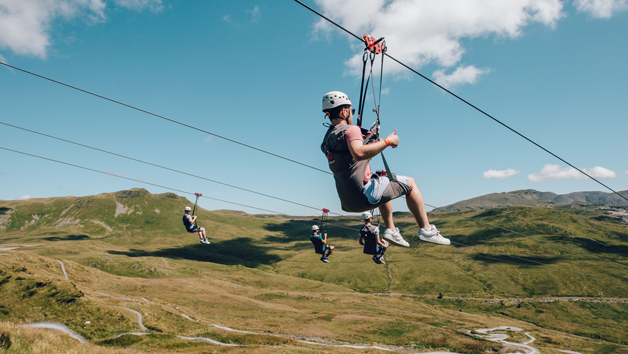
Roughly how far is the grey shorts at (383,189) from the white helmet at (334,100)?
2013mm

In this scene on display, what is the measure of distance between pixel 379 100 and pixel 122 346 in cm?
6089

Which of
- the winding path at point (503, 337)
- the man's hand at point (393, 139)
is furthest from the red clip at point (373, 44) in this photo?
the winding path at point (503, 337)

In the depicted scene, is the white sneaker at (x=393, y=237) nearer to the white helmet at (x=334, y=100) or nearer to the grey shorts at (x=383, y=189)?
the grey shorts at (x=383, y=189)

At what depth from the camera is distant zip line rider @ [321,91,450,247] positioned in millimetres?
7004

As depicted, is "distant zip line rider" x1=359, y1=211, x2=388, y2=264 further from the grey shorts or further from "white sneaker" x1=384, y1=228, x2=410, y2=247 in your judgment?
the grey shorts

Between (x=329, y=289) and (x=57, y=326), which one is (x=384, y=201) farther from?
(x=329, y=289)

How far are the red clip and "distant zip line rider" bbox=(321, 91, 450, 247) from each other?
194 centimetres

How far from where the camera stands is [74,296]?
6197 cm

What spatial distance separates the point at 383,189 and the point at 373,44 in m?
4.32

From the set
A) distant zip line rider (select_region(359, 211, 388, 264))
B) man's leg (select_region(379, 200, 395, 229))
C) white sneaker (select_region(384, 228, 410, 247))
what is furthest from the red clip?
distant zip line rider (select_region(359, 211, 388, 264))

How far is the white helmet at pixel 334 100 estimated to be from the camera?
799 cm

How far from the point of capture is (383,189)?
7594mm

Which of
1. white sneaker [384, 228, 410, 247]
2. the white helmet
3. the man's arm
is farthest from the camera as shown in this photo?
white sneaker [384, 228, 410, 247]

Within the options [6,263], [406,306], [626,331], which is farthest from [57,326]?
[626,331]
